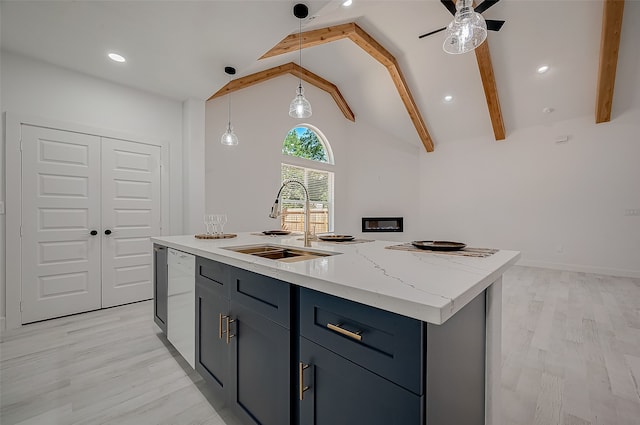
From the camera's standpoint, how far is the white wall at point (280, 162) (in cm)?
424

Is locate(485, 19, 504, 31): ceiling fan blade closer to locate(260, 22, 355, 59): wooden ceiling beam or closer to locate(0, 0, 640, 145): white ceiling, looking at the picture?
locate(0, 0, 640, 145): white ceiling

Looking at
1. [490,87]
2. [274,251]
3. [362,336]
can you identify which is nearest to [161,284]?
[274,251]

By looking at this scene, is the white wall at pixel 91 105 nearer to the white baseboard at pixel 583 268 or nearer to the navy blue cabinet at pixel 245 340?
the navy blue cabinet at pixel 245 340

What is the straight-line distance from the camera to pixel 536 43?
3.86 m

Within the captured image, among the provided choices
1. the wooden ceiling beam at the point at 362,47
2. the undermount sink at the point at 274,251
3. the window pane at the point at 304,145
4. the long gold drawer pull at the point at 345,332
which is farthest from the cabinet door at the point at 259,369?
the window pane at the point at 304,145

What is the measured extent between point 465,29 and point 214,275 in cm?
239

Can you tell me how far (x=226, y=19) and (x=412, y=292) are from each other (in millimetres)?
2553

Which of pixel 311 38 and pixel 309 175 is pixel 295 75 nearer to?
pixel 311 38

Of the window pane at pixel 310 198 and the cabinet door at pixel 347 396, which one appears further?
the window pane at pixel 310 198

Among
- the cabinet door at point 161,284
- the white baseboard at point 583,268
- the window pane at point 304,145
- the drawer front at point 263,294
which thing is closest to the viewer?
the drawer front at point 263,294

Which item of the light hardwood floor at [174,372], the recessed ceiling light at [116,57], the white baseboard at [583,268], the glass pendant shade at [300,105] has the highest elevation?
the recessed ceiling light at [116,57]

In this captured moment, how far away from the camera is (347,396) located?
824 mm

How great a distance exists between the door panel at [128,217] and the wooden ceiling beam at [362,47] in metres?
2.11

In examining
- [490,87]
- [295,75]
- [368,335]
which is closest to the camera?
[368,335]
